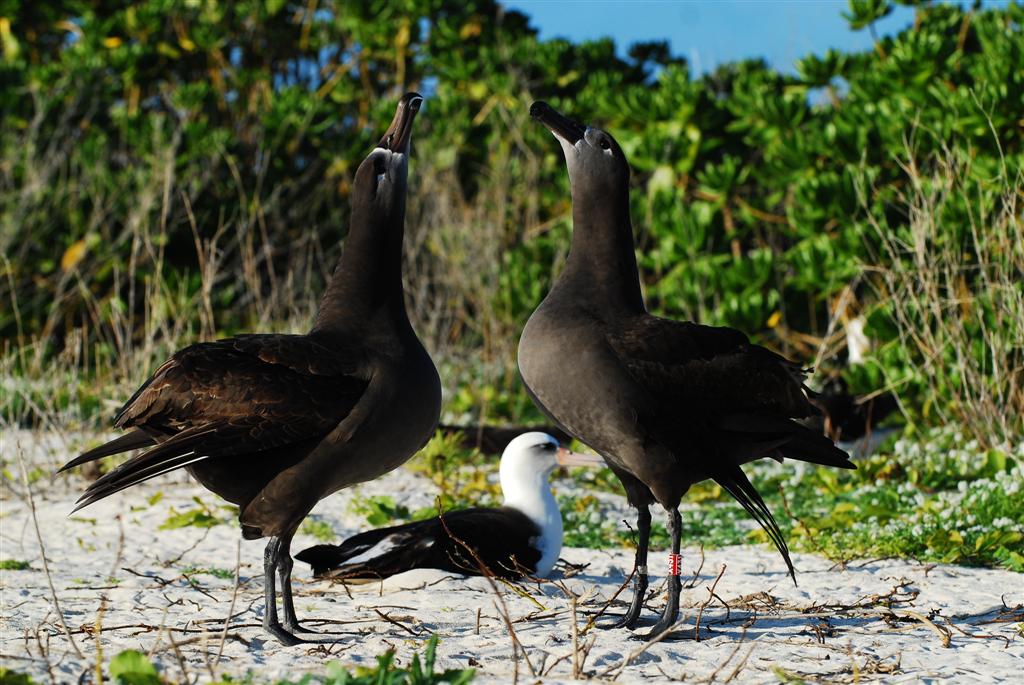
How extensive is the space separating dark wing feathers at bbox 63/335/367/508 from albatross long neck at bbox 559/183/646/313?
3.08 feet

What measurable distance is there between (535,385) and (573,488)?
3637 mm

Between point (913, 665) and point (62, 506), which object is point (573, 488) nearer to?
point (62, 506)

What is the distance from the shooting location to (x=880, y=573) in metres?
5.54

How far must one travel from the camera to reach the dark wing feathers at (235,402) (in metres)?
3.95

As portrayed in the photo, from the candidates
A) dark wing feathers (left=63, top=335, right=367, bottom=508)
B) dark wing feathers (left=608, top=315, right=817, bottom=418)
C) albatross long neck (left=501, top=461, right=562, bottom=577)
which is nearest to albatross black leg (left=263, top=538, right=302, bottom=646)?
dark wing feathers (left=63, top=335, right=367, bottom=508)

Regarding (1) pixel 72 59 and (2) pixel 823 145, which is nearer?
(2) pixel 823 145

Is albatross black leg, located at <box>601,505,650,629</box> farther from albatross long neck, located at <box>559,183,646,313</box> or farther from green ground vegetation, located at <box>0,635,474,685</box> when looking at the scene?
green ground vegetation, located at <box>0,635,474,685</box>

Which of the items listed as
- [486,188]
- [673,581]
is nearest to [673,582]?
[673,581]

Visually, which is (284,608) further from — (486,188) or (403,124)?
(486,188)

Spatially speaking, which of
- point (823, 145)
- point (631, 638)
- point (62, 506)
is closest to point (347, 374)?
point (631, 638)

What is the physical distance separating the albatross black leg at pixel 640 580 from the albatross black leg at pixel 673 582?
133mm

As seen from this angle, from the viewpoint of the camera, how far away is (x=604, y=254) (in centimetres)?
443

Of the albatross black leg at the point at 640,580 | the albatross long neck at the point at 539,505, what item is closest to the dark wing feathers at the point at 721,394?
the albatross black leg at the point at 640,580

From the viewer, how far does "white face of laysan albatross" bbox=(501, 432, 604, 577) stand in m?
5.46
